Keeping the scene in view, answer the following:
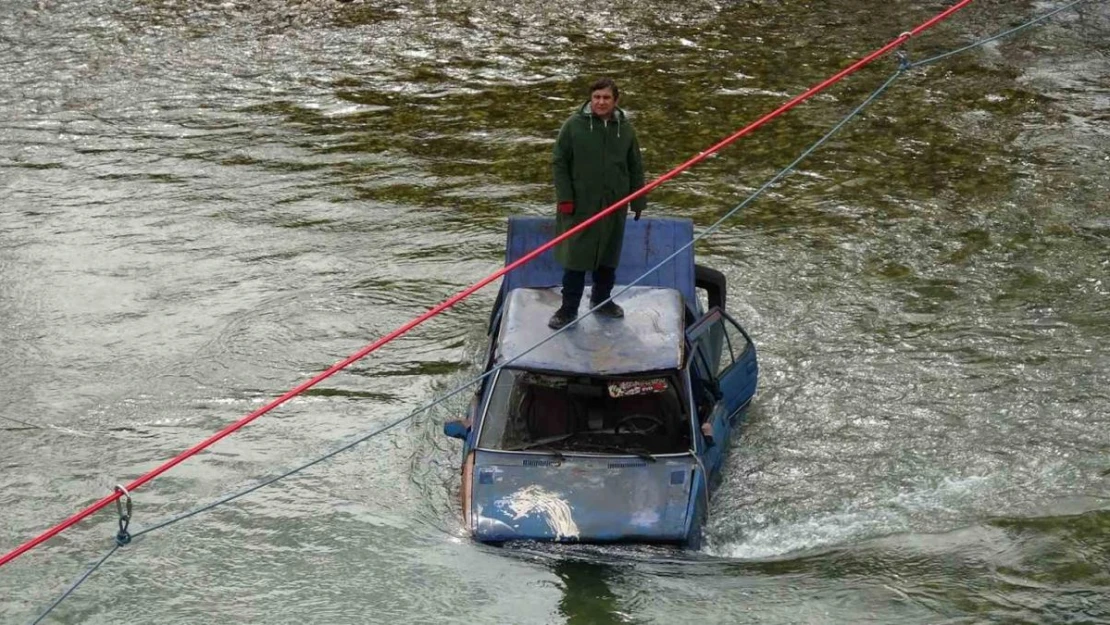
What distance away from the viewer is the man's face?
10750mm

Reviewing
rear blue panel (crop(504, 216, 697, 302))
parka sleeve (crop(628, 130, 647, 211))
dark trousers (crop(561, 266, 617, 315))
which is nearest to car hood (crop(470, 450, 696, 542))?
dark trousers (crop(561, 266, 617, 315))

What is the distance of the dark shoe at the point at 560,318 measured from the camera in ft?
36.2

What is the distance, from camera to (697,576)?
33.3ft

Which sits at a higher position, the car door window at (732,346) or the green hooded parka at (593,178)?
the green hooded parka at (593,178)

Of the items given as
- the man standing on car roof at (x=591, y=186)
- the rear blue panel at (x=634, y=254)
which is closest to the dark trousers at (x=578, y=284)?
the man standing on car roof at (x=591, y=186)

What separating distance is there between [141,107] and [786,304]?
31.6ft

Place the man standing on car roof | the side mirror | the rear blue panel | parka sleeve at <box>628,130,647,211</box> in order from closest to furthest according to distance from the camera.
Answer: the side mirror → the man standing on car roof → parka sleeve at <box>628,130,647,211</box> → the rear blue panel

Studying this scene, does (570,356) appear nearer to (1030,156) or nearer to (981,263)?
(981,263)

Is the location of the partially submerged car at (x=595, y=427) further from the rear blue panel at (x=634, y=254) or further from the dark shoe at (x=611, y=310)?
the rear blue panel at (x=634, y=254)

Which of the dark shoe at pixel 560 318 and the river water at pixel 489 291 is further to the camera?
the dark shoe at pixel 560 318

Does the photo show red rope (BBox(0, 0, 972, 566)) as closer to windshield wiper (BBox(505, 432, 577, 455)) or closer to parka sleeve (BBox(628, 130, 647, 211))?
parka sleeve (BBox(628, 130, 647, 211))

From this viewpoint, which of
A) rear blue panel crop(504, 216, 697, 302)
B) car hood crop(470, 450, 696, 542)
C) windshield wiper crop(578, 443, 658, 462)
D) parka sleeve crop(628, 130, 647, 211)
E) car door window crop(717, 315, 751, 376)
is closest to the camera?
car hood crop(470, 450, 696, 542)

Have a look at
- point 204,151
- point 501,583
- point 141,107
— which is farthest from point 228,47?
point 501,583

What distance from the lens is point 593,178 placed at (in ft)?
36.4
